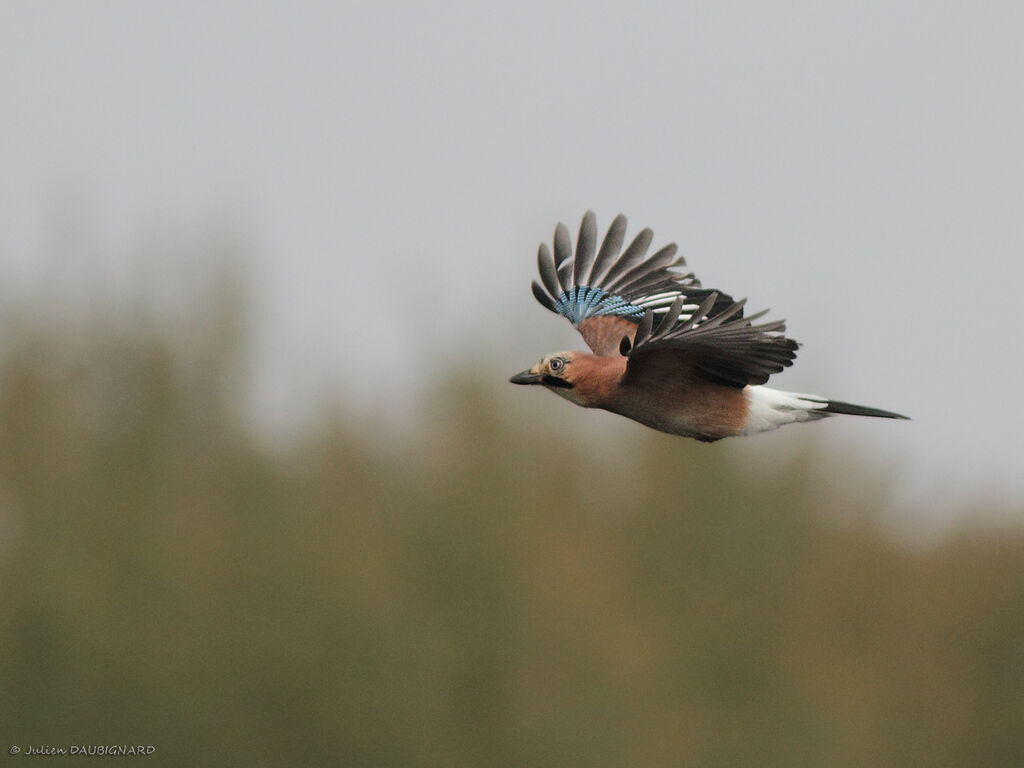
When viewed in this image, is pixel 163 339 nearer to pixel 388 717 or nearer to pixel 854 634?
pixel 388 717

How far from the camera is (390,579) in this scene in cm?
2117

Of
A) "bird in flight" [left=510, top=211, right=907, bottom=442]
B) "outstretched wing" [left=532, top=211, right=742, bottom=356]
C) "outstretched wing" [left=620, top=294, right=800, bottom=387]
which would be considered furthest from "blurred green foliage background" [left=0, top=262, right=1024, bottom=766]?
"outstretched wing" [left=620, top=294, right=800, bottom=387]

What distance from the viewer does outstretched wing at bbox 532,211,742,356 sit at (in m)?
9.50

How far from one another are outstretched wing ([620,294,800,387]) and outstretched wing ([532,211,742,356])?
1.37 metres

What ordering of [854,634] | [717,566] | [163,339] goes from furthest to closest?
[854,634], [717,566], [163,339]

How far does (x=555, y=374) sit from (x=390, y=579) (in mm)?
13580

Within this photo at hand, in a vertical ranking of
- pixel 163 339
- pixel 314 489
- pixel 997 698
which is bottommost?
pixel 997 698

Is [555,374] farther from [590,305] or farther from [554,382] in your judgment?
[590,305]

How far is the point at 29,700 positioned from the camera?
20.1 meters

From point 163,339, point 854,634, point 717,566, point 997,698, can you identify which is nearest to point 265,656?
point 163,339

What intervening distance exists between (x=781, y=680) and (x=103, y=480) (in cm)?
1120

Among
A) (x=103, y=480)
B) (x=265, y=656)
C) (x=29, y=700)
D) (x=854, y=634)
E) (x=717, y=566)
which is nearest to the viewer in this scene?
(x=29, y=700)

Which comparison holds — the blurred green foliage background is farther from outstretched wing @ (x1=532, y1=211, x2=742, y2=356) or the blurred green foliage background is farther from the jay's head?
the jay's head

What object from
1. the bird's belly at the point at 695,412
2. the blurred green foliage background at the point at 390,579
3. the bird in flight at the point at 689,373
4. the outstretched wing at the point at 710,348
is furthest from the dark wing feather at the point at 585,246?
the blurred green foliage background at the point at 390,579
